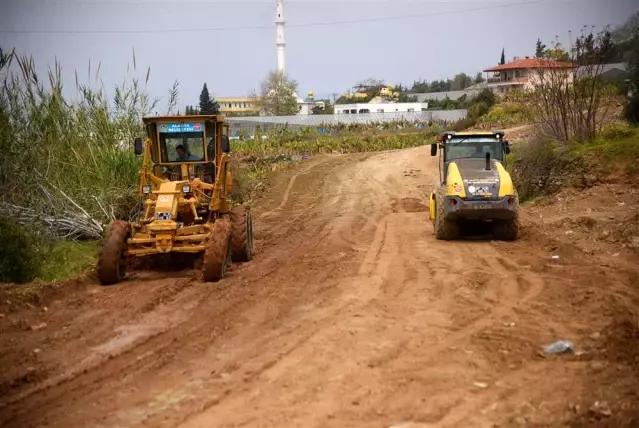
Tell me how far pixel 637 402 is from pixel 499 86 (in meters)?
51.3

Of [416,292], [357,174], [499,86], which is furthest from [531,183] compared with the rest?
[499,86]

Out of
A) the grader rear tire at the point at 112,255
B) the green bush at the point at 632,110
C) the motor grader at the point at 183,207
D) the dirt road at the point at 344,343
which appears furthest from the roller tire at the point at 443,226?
the green bush at the point at 632,110

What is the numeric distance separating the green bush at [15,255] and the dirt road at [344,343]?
1.02 metres

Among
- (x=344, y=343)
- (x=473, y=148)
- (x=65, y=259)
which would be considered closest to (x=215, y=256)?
(x=65, y=259)

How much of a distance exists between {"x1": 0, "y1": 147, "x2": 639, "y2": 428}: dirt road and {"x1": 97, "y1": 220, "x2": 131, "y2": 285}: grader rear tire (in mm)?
213

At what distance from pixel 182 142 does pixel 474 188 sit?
527 cm

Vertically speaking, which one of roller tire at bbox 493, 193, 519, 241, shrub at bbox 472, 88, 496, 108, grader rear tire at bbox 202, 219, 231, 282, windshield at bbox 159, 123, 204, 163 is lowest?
roller tire at bbox 493, 193, 519, 241

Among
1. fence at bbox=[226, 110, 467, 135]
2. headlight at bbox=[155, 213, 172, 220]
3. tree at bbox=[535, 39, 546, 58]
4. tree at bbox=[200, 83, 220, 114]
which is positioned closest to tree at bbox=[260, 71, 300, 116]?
fence at bbox=[226, 110, 467, 135]

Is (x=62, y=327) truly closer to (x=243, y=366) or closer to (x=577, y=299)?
(x=243, y=366)

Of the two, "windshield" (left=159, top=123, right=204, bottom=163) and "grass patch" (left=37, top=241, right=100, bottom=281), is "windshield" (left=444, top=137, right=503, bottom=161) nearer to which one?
"windshield" (left=159, top=123, right=204, bottom=163)

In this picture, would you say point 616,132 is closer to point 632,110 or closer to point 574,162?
point 632,110

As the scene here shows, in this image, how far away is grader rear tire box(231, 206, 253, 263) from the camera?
12422 mm

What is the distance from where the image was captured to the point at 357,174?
2931 centimetres

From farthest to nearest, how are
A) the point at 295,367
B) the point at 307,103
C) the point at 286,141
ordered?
the point at 307,103 < the point at 286,141 < the point at 295,367
